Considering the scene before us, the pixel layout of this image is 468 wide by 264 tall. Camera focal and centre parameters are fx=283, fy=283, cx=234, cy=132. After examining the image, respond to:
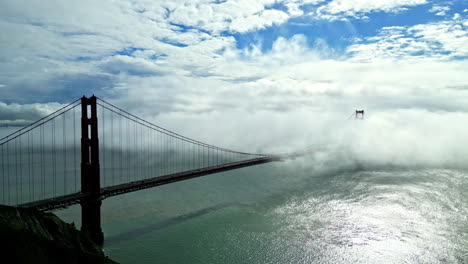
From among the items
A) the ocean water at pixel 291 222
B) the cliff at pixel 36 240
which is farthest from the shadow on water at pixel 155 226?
the cliff at pixel 36 240

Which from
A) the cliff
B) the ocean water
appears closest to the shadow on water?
the ocean water

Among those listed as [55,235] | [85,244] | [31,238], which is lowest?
[85,244]

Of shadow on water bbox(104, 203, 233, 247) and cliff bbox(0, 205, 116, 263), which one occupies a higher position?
cliff bbox(0, 205, 116, 263)

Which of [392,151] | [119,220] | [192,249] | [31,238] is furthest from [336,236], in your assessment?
[392,151]

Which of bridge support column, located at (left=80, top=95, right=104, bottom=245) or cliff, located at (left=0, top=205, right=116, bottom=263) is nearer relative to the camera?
cliff, located at (left=0, top=205, right=116, bottom=263)

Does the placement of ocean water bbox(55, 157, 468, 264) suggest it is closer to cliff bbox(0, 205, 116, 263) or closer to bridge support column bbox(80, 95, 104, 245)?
bridge support column bbox(80, 95, 104, 245)

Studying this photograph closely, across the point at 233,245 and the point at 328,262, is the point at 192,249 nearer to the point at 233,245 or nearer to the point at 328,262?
the point at 233,245
